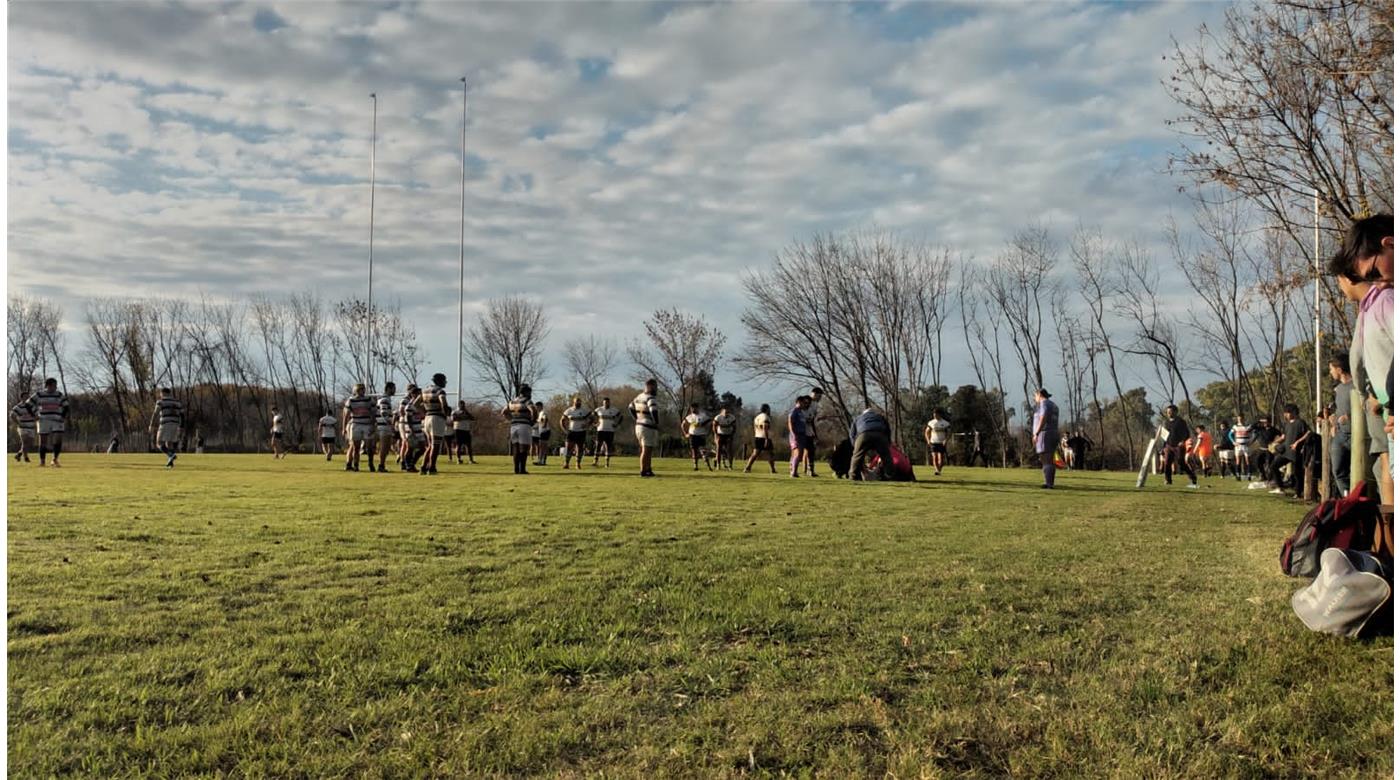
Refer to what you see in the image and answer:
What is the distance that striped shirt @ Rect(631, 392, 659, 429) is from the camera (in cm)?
1958

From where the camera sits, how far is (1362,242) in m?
4.37

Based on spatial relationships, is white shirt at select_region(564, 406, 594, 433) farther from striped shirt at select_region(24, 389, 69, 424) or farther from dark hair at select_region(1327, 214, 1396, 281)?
dark hair at select_region(1327, 214, 1396, 281)

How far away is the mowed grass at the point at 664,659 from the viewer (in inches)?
121

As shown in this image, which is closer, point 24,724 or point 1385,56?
point 24,724

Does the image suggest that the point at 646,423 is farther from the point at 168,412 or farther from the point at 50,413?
the point at 50,413

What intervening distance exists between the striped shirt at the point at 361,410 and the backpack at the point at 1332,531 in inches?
729

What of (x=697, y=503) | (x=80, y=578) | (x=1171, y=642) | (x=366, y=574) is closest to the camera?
(x=1171, y=642)

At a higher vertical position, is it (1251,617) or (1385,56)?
(1385,56)

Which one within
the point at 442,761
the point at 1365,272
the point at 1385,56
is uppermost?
the point at 1385,56

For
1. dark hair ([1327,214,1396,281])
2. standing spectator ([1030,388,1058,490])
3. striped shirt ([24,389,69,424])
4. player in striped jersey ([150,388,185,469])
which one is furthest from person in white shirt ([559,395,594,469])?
dark hair ([1327,214,1396,281])

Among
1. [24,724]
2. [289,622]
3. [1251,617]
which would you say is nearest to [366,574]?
[289,622]

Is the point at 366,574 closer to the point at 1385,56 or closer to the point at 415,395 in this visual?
the point at 1385,56

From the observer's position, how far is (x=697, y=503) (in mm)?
12336

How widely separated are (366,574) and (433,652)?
2.23 metres
